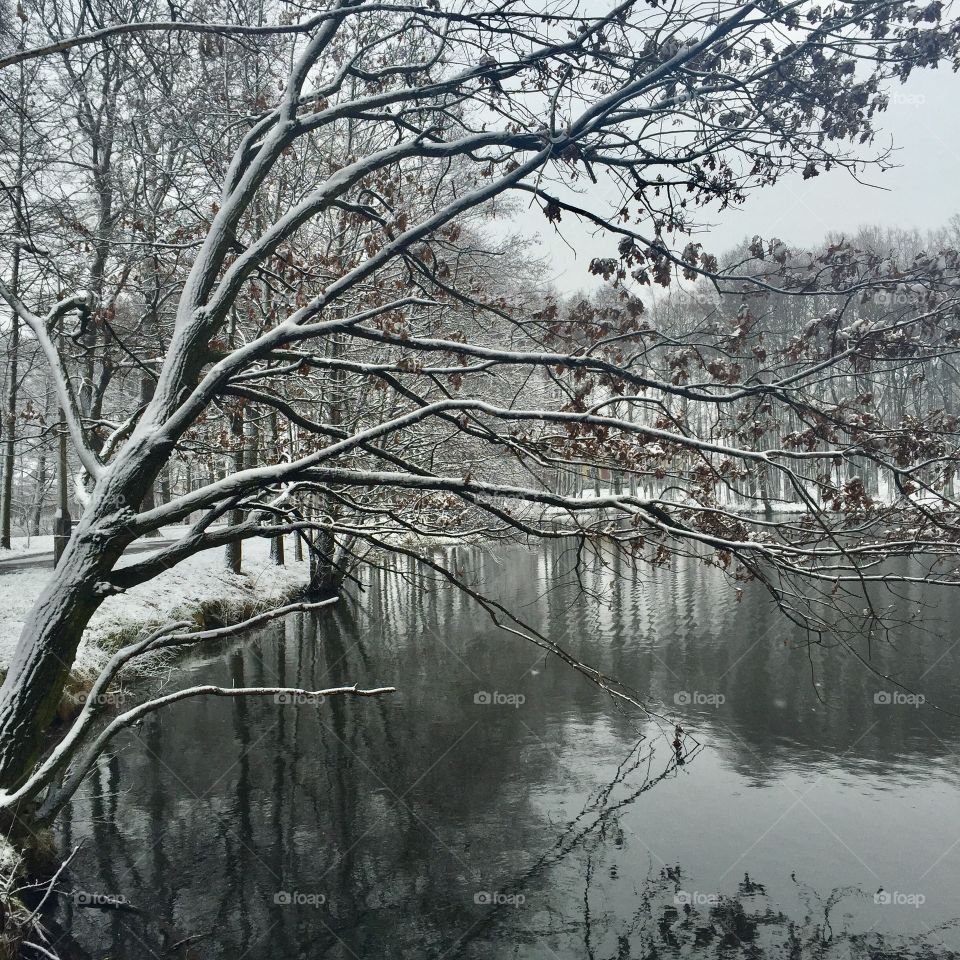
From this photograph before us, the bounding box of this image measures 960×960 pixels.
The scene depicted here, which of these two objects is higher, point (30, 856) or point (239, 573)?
point (239, 573)

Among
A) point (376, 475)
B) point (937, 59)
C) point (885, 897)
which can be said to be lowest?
point (885, 897)

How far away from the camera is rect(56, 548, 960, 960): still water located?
6.14 metres

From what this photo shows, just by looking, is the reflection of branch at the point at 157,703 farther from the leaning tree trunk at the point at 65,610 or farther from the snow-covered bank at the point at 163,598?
the snow-covered bank at the point at 163,598

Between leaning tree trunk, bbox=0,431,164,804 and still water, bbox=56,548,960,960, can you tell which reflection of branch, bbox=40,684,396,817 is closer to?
leaning tree trunk, bbox=0,431,164,804

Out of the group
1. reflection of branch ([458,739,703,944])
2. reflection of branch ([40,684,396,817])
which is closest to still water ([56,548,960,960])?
reflection of branch ([458,739,703,944])

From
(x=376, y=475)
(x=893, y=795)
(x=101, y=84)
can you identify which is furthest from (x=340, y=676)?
(x=101, y=84)

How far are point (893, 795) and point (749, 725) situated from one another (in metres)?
2.42

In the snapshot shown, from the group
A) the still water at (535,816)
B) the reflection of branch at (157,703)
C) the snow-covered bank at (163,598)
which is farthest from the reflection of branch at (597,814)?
the snow-covered bank at (163,598)

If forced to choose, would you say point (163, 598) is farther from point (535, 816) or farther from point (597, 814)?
point (597, 814)

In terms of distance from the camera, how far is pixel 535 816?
805 centimetres

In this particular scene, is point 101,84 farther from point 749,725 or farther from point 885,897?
point 885,897

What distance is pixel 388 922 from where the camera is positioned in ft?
20.4

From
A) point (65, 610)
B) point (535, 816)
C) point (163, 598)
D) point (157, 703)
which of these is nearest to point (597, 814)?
point (535, 816)

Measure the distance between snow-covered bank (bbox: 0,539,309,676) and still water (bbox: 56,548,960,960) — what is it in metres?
1.22
